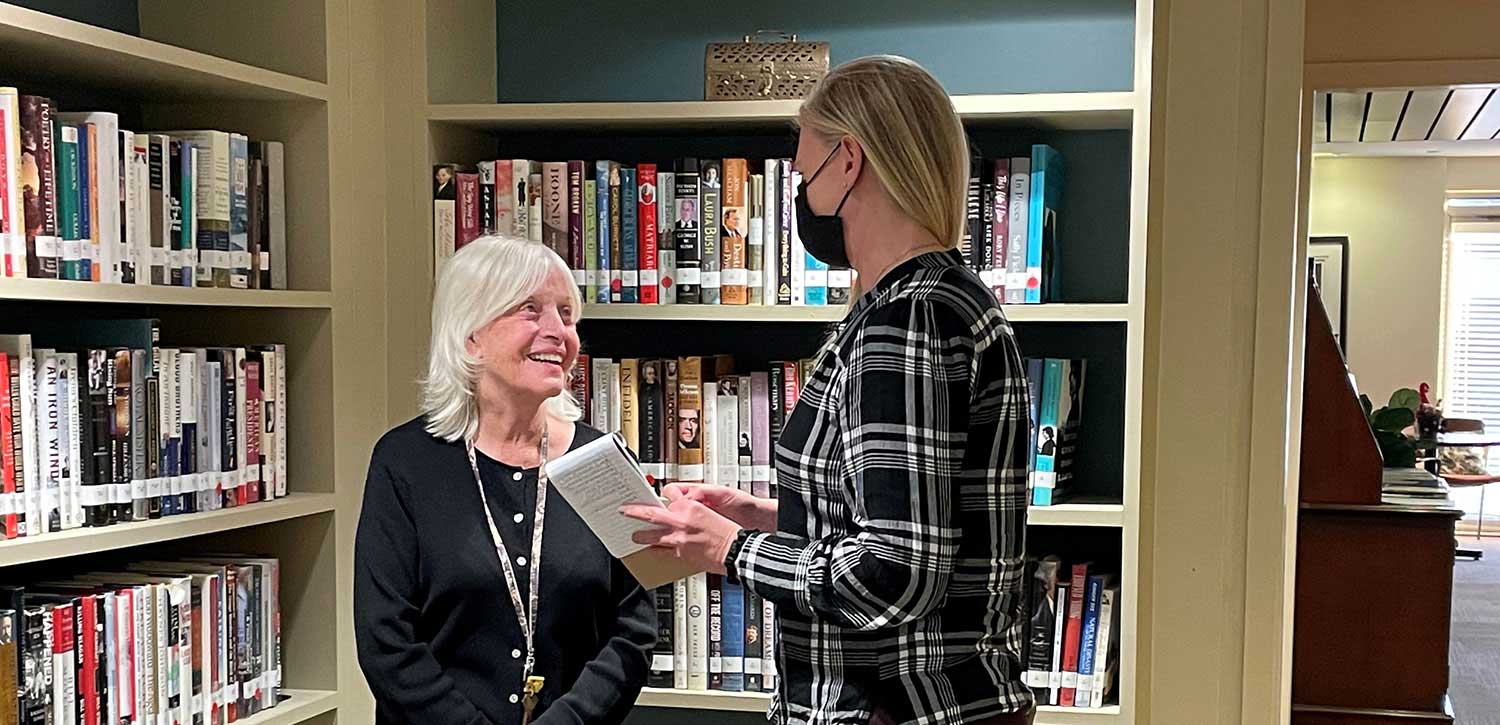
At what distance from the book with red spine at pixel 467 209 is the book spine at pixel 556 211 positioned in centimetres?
13

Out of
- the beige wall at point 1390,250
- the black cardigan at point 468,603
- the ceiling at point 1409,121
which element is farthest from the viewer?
the beige wall at point 1390,250

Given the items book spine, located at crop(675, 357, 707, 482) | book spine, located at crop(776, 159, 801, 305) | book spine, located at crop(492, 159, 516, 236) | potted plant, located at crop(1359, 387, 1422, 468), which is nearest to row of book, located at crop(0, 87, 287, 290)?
book spine, located at crop(492, 159, 516, 236)

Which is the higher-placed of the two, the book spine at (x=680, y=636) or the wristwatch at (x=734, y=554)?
the wristwatch at (x=734, y=554)

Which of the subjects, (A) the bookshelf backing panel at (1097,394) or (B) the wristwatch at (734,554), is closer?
(B) the wristwatch at (734,554)

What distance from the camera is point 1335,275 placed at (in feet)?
28.7

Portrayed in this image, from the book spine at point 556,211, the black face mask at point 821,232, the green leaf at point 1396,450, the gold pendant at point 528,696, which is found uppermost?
the book spine at point 556,211

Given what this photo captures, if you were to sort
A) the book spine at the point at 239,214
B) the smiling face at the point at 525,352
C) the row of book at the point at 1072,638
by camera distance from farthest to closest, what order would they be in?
1. the row of book at the point at 1072,638
2. the book spine at the point at 239,214
3. the smiling face at the point at 525,352

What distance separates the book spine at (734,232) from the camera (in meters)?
2.55

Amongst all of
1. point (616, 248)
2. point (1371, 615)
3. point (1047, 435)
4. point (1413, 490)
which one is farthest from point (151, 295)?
point (1413, 490)

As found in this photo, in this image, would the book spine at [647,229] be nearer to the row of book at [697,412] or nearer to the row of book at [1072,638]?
the row of book at [697,412]

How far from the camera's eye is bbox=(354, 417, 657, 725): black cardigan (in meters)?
2.01

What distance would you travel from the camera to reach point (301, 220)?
8.04 ft

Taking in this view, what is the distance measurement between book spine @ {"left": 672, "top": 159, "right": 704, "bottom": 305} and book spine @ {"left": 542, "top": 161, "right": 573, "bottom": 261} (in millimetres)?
206

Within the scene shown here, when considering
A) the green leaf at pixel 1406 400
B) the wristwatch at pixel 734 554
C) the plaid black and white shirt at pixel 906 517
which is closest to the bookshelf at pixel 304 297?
the wristwatch at pixel 734 554
